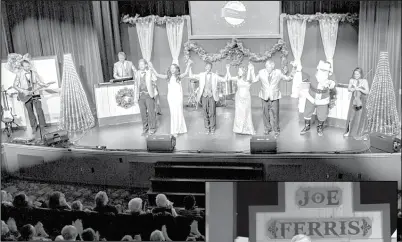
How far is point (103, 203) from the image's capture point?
508 cm

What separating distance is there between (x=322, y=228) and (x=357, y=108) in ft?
3.50

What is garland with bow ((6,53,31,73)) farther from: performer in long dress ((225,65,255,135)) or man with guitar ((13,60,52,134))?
performer in long dress ((225,65,255,135))

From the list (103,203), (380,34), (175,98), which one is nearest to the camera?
(380,34)

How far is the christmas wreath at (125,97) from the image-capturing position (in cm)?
499

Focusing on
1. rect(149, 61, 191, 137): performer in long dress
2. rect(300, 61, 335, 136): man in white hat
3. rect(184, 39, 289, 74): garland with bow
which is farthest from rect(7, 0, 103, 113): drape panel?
rect(300, 61, 335, 136): man in white hat

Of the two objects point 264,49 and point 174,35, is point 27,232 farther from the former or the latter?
point 264,49

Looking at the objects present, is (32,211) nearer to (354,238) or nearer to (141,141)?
(141,141)

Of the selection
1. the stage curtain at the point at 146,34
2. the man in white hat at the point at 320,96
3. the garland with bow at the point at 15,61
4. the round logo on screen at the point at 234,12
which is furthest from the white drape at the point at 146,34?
the man in white hat at the point at 320,96

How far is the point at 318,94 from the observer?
481cm

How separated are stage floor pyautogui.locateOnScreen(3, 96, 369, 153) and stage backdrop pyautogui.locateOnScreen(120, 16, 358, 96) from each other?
0.68 feet

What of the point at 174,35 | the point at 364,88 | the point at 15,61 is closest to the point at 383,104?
the point at 364,88

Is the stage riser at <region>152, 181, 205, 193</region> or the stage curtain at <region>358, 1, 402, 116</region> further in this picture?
the stage riser at <region>152, 181, 205, 193</region>

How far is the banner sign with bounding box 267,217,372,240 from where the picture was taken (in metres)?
4.96

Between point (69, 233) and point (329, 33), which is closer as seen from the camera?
point (329, 33)
